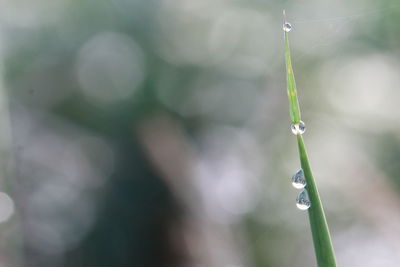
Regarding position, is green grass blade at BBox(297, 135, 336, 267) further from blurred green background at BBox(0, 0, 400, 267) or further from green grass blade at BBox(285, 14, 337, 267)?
blurred green background at BBox(0, 0, 400, 267)

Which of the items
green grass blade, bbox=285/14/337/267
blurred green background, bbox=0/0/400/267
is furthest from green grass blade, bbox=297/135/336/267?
blurred green background, bbox=0/0/400/267

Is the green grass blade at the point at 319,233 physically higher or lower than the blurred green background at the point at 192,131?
lower

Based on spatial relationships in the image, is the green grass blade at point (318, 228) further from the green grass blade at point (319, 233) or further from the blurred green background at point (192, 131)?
the blurred green background at point (192, 131)

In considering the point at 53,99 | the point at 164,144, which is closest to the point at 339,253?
the point at 164,144

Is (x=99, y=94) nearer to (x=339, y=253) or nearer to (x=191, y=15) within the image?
(x=191, y=15)

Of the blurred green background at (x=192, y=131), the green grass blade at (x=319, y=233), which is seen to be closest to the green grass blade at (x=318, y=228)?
the green grass blade at (x=319, y=233)

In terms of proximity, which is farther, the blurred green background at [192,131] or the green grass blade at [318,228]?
the blurred green background at [192,131]

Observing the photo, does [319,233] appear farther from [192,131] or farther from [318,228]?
[192,131]

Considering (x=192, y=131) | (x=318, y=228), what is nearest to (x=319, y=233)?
(x=318, y=228)

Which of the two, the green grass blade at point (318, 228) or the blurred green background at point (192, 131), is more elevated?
the blurred green background at point (192, 131)

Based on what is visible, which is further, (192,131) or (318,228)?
(192,131)
